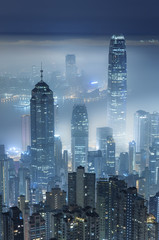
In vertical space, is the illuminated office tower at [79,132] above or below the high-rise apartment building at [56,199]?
above

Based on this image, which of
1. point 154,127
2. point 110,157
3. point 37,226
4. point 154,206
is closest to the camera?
point 37,226

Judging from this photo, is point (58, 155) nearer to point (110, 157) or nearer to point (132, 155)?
point (110, 157)

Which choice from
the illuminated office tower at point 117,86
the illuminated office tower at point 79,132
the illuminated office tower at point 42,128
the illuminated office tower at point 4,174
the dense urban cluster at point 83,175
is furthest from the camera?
the illuminated office tower at point 117,86

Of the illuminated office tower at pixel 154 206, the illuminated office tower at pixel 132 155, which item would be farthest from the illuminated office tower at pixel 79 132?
the illuminated office tower at pixel 154 206

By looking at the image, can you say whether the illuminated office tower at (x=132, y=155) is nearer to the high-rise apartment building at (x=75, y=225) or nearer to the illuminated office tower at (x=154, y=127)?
the illuminated office tower at (x=154, y=127)

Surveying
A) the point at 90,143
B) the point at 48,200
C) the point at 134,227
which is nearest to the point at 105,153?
the point at 90,143

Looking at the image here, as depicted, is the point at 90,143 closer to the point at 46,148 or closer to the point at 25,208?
the point at 46,148

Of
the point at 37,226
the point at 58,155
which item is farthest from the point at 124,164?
the point at 37,226
